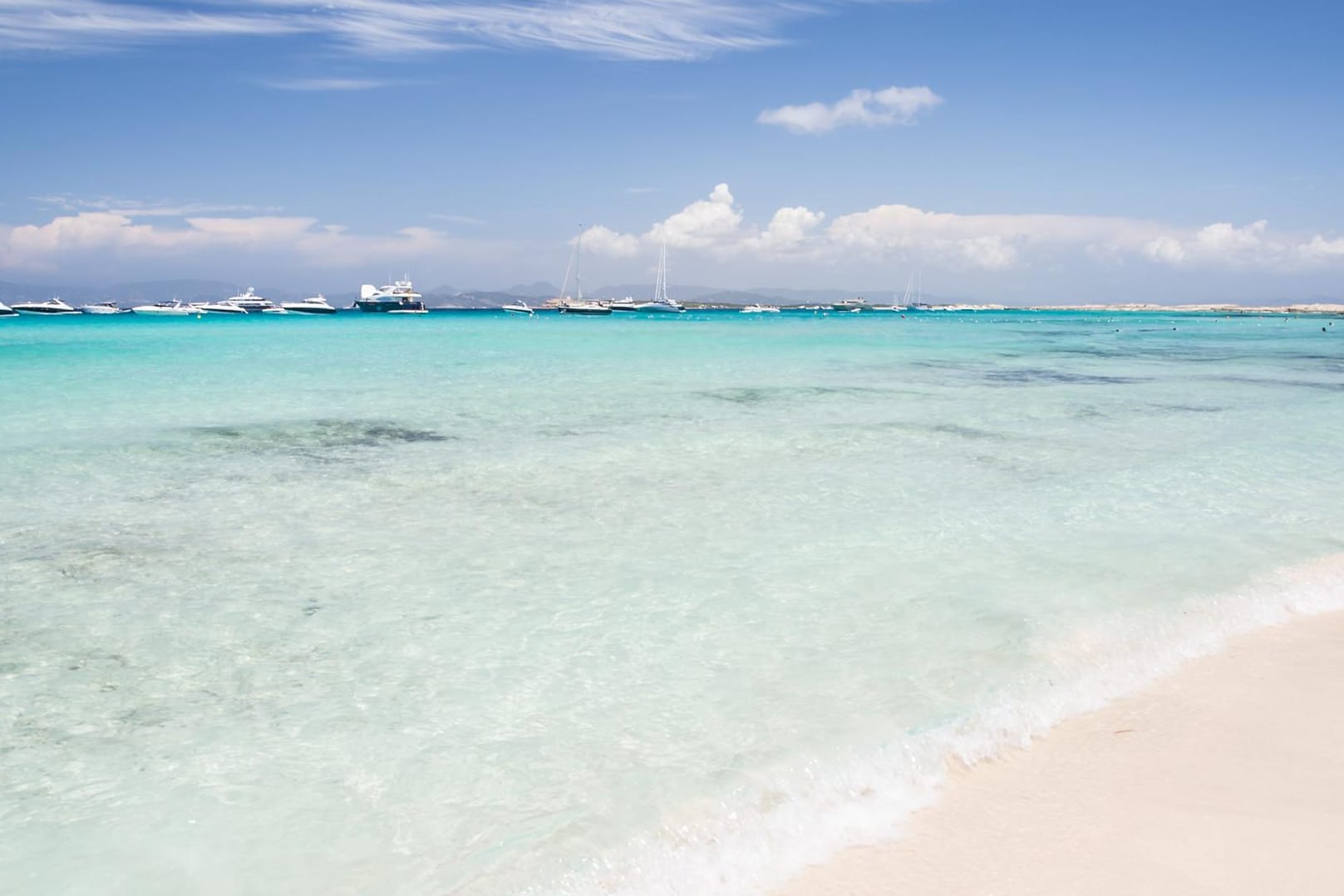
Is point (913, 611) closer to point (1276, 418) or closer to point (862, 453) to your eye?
point (862, 453)

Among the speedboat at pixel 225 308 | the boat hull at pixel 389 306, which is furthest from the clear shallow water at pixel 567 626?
the speedboat at pixel 225 308

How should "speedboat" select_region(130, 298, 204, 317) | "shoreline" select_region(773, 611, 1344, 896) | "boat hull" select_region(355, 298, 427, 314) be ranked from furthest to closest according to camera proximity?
"speedboat" select_region(130, 298, 204, 317), "boat hull" select_region(355, 298, 427, 314), "shoreline" select_region(773, 611, 1344, 896)

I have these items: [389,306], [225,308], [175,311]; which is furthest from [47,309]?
[389,306]

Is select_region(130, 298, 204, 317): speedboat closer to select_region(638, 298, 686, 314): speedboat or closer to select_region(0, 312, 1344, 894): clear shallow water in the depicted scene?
select_region(638, 298, 686, 314): speedboat

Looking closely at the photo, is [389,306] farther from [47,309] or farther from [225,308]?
[47,309]

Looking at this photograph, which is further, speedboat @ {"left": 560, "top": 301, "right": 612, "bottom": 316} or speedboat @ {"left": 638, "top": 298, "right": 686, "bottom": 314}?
speedboat @ {"left": 638, "top": 298, "right": 686, "bottom": 314}

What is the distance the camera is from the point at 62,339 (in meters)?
49.3

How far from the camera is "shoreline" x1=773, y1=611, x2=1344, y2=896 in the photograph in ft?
11.1

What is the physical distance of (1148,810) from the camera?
3.84 metres

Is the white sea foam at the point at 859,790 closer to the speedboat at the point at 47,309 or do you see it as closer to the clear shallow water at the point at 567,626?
the clear shallow water at the point at 567,626

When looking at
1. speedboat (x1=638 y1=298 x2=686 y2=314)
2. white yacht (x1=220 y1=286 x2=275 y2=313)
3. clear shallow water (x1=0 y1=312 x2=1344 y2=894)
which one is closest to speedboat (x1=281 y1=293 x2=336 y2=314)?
white yacht (x1=220 y1=286 x2=275 y2=313)

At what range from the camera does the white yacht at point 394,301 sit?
13425 cm

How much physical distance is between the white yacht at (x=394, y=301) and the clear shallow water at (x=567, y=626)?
12436cm

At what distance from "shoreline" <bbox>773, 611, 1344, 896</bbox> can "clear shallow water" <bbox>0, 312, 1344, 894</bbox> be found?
200 millimetres
